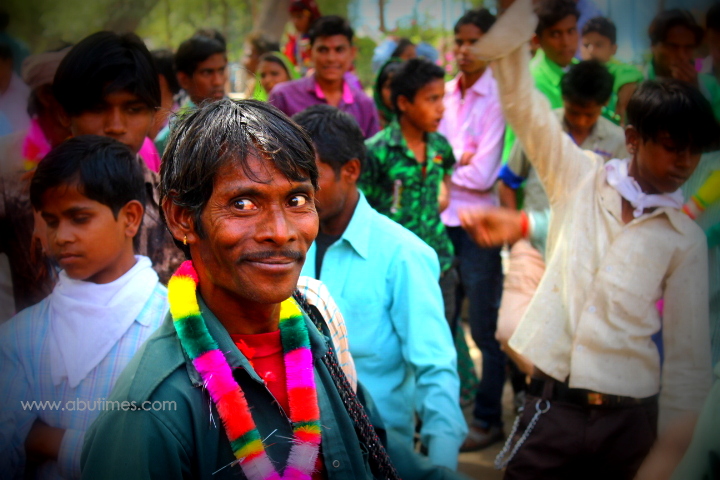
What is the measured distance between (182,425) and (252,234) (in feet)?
1.44

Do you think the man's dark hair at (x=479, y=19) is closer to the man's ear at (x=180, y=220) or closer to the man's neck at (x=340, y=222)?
the man's neck at (x=340, y=222)

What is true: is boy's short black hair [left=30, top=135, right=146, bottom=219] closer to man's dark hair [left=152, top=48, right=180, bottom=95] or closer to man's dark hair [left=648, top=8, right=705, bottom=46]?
man's dark hair [left=152, top=48, right=180, bottom=95]

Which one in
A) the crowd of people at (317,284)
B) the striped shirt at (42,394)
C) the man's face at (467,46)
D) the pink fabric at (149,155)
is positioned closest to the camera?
the crowd of people at (317,284)

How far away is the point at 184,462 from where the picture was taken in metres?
1.26

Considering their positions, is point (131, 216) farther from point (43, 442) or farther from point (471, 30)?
point (471, 30)

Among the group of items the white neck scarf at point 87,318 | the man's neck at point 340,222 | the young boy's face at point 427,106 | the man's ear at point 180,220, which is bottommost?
the white neck scarf at point 87,318

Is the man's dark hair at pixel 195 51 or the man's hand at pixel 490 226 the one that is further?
the man's dark hair at pixel 195 51

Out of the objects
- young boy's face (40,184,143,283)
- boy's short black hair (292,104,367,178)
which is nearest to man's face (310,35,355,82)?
boy's short black hair (292,104,367,178)

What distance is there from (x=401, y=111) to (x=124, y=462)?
131 inches

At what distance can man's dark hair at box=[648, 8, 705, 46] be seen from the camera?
3.32 metres

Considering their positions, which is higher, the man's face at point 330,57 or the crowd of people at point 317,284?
the man's face at point 330,57

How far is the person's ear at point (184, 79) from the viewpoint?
14.4 ft

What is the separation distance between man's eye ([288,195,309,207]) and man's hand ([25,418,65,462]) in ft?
3.54

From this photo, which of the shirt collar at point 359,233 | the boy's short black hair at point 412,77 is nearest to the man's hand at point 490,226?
the shirt collar at point 359,233
